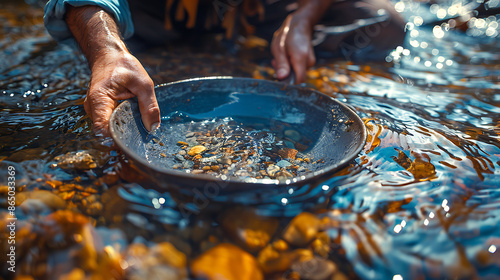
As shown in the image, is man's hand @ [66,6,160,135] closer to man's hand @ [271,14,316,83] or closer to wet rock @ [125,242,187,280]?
wet rock @ [125,242,187,280]

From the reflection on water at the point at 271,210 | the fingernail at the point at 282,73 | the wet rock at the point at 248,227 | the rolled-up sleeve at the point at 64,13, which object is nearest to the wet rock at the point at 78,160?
the reflection on water at the point at 271,210

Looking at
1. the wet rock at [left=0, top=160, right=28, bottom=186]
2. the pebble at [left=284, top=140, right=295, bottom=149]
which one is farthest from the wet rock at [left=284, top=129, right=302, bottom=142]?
the wet rock at [left=0, top=160, right=28, bottom=186]

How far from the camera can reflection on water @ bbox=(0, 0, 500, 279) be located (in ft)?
3.05

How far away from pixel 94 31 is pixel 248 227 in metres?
1.29

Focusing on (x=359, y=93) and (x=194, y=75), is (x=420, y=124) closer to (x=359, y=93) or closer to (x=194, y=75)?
(x=359, y=93)

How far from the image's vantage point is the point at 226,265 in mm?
925

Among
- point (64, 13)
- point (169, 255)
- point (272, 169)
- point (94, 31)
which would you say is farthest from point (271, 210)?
point (64, 13)

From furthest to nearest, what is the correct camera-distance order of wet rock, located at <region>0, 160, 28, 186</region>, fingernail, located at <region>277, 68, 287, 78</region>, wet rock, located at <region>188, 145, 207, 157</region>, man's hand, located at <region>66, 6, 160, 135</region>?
fingernail, located at <region>277, 68, 287, 78</region>
wet rock, located at <region>188, 145, 207, 157</region>
man's hand, located at <region>66, 6, 160, 135</region>
wet rock, located at <region>0, 160, 28, 186</region>

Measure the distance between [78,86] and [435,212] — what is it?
6.92ft

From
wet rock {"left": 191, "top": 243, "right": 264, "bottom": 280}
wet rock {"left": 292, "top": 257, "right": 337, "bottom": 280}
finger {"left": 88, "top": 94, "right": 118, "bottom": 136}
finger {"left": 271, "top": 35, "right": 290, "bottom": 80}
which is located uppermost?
finger {"left": 271, "top": 35, "right": 290, "bottom": 80}

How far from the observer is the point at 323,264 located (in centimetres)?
94

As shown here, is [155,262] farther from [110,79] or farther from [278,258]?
[110,79]

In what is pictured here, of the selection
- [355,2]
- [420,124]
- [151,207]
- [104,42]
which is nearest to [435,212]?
[420,124]

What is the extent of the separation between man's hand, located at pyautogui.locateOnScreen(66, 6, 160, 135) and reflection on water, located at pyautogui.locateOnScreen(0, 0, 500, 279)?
0.17m
